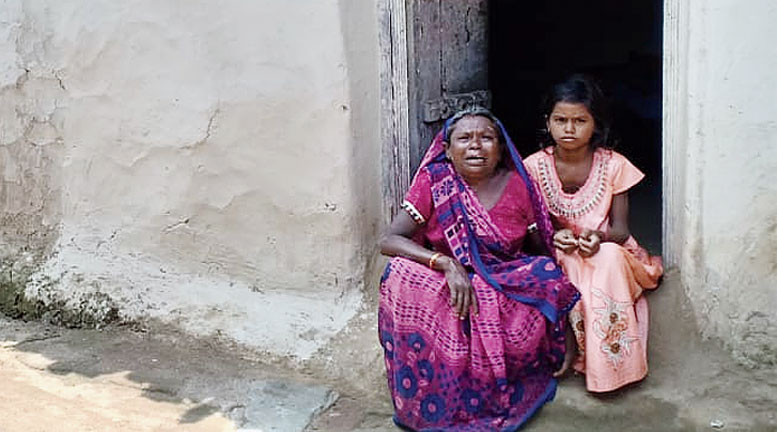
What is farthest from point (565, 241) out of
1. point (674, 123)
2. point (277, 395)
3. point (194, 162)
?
point (194, 162)

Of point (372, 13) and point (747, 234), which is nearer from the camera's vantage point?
point (747, 234)

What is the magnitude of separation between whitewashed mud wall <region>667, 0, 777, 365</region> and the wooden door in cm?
109

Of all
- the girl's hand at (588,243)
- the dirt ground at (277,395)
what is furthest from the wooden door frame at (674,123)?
the girl's hand at (588,243)

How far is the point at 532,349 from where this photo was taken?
11.6 ft

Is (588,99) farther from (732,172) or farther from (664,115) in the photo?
(732,172)

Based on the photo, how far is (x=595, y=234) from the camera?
3680mm

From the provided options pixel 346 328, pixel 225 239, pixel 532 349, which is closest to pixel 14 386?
pixel 225 239

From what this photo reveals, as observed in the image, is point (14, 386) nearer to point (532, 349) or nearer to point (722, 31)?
point (532, 349)

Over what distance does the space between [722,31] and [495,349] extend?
1340mm

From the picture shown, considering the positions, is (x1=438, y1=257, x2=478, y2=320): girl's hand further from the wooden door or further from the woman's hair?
the wooden door

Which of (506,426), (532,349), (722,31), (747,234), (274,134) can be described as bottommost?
(506,426)

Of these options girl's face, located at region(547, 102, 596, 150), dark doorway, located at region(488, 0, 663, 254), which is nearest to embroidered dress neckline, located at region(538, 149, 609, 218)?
girl's face, located at region(547, 102, 596, 150)

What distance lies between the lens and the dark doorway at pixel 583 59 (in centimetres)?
687

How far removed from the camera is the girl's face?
372 centimetres
